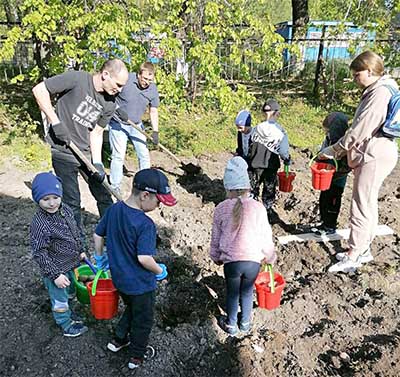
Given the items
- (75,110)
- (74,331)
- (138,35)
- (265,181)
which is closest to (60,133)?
(75,110)

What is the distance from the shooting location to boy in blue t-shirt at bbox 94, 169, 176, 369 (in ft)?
8.55

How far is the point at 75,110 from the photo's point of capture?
3.76 m

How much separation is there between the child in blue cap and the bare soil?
16.9 inches

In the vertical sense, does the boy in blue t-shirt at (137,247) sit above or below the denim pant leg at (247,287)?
above

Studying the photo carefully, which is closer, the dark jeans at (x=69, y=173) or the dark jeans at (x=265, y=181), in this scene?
the dark jeans at (x=69, y=173)

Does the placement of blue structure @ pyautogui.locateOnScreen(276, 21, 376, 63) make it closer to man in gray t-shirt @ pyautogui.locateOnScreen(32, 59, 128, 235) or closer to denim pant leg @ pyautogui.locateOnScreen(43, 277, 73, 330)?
man in gray t-shirt @ pyautogui.locateOnScreen(32, 59, 128, 235)

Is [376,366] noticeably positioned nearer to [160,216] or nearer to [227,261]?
[227,261]

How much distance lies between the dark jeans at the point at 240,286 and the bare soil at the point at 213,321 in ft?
0.64

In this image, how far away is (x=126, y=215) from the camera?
8.61ft

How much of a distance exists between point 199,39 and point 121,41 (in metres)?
1.16

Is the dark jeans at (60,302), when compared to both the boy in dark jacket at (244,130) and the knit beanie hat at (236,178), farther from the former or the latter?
the boy in dark jacket at (244,130)

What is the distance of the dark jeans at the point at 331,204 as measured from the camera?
15.9ft

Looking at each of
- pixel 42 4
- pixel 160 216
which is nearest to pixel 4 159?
pixel 42 4

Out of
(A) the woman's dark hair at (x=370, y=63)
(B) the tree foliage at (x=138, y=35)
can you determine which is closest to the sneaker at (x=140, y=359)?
(A) the woman's dark hair at (x=370, y=63)
